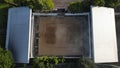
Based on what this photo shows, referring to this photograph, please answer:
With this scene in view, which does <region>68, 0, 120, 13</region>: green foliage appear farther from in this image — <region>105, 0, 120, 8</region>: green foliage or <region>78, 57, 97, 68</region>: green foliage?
<region>78, 57, 97, 68</region>: green foliage

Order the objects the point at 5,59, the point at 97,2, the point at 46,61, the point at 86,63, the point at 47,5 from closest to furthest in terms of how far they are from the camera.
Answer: the point at 5,59, the point at 86,63, the point at 46,61, the point at 97,2, the point at 47,5

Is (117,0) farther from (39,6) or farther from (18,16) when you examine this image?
(18,16)

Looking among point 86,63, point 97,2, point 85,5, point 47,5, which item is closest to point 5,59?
point 86,63

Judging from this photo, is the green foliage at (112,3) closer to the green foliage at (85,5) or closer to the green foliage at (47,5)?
the green foliage at (85,5)

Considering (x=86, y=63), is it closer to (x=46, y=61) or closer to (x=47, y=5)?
(x=46, y=61)

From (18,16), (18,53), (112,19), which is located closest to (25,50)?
(18,53)

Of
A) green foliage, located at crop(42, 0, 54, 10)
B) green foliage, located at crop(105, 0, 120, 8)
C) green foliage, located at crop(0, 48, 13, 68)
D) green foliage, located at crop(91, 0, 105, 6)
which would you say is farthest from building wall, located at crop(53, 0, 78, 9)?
green foliage, located at crop(0, 48, 13, 68)
